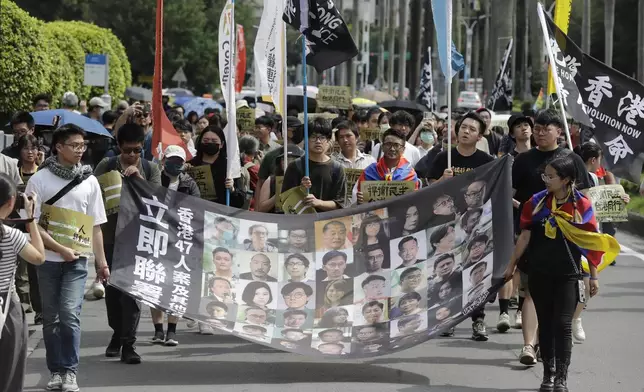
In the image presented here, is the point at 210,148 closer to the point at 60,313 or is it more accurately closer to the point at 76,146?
the point at 76,146

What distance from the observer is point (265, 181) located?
10.8m

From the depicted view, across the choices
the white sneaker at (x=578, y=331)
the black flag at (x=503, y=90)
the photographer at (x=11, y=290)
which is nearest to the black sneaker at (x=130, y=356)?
the photographer at (x=11, y=290)

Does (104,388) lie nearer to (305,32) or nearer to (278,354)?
(278,354)

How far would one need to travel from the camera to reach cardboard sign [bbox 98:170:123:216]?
9.43 meters

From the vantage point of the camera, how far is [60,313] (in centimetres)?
820

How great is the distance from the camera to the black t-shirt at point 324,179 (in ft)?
32.7

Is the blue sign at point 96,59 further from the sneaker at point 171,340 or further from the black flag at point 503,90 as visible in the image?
the sneaker at point 171,340

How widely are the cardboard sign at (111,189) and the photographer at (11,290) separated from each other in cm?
247

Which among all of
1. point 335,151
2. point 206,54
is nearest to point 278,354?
point 335,151

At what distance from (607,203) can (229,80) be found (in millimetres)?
3573

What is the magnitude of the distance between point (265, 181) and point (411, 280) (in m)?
2.34

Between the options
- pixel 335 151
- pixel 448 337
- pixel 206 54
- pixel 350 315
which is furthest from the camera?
pixel 206 54

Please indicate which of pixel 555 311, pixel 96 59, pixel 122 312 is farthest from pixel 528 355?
pixel 96 59

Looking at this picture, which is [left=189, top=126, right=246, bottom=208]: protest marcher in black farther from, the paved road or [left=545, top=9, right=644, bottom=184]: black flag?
[left=545, top=9, right=644, bottom=184]: black flag
